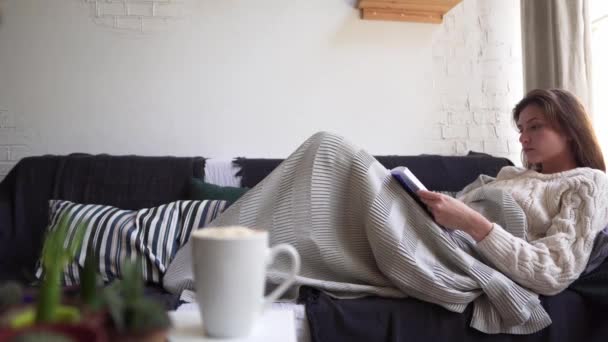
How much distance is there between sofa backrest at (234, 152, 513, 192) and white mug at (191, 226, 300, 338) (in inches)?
44.8

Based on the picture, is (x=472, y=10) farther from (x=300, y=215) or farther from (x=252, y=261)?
(x=252, y=261)

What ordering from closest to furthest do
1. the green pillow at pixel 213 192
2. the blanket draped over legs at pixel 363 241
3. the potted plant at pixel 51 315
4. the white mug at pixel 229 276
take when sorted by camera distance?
the potted plant at pixel 51 315
the white mug at pixel 229 276
the blanket draped over legs at pixel 363 241
the green pillow at pixel 213 192

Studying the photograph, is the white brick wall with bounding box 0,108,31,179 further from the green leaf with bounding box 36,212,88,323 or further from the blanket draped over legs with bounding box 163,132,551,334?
the green leaf with bounding box 36,212,88,323

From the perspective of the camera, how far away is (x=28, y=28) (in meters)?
1.86

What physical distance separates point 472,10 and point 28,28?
6.11ft

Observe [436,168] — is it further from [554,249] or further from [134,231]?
[134,231]

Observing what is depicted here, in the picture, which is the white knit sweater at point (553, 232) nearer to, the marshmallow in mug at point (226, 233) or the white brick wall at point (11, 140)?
the marshmallow in mug at point (226, 233)

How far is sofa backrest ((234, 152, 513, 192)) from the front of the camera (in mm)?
1662

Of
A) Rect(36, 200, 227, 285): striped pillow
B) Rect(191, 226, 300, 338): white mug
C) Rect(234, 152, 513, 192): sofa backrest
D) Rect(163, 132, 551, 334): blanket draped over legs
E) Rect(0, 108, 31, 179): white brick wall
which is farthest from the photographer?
Rect(0, 108, 31, 179): white brick wall

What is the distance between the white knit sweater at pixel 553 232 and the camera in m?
1.06

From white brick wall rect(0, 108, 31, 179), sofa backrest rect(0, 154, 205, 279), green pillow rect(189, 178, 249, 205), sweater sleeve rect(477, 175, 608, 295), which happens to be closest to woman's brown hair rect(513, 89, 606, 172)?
sweater sleeve rect(477, 175, 608, 295)

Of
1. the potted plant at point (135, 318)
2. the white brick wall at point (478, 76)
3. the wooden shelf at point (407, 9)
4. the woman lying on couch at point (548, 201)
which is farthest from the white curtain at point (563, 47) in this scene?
the potted plant at point (135, 318)

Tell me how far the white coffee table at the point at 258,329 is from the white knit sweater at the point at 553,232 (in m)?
→ 0.65

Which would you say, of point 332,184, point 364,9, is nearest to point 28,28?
point 364,9
